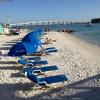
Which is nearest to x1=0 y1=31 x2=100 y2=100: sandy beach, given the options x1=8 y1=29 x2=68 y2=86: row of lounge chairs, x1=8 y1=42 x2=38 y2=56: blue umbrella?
x1=8 y1=29 x2=68 y2=86: row of lounge chairs

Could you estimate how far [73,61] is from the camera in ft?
51.0

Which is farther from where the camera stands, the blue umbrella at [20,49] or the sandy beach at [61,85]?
the blue umbrella at [20,49]

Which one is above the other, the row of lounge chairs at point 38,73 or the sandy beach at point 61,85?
the row of lounge chairs at point 38,73

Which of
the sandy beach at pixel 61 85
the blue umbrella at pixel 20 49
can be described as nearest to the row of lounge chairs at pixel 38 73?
the sandy beach at pixel 61 85

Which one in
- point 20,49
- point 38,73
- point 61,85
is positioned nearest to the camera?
point 61,85

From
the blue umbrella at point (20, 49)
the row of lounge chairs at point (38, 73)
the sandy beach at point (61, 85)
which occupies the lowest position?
the sandy beach at point (61, 85)

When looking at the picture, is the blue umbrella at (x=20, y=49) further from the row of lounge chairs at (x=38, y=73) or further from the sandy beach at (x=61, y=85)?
the sandy beach at (x=61, y=85)

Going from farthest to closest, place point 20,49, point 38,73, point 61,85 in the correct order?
point 20,49 < point 38,73 < point 61,85

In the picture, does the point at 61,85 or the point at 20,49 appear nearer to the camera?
the point at 61,85

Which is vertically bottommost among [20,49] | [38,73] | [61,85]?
[61,85]

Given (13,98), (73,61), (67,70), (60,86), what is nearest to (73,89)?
(60,86)

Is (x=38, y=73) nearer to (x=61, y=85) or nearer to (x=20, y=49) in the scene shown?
(x=61, y=85)

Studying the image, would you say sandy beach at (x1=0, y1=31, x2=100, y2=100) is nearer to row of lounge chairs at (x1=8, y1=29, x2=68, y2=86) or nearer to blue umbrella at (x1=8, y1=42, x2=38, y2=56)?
row of lounge chairs at (x1=8, y1=29, x2=68, y2=86)

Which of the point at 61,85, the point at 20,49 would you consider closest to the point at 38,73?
the point at 61,85
